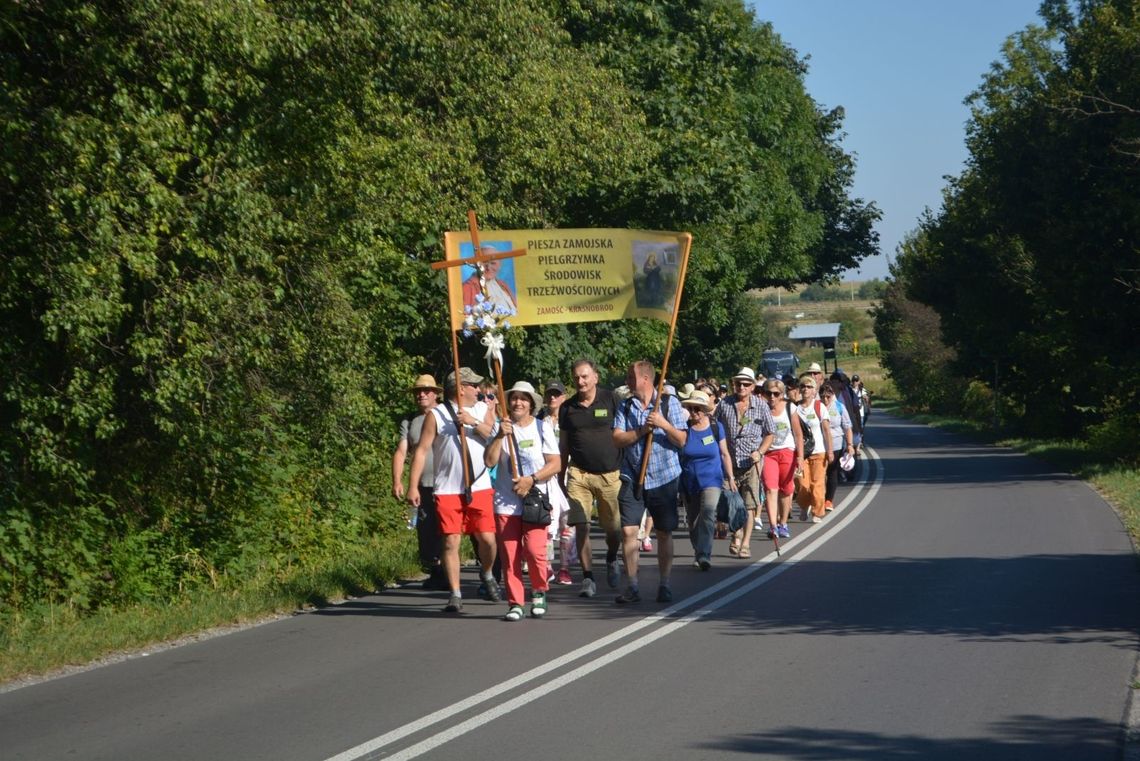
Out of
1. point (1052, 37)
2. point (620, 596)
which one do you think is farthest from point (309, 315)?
point (1052, 37)

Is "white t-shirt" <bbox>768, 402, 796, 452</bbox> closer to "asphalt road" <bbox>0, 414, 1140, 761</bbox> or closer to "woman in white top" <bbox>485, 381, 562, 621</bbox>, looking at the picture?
"asphalt road" <bbox>0, 414, 1140, 761</bbox>

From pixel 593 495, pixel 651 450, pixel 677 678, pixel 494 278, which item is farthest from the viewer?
pixel 494 278

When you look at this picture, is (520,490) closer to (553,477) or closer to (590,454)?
(590,454)

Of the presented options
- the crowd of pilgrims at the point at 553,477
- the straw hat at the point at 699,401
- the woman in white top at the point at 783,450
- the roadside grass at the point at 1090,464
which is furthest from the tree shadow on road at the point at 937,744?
the woman in white top at the point at 783,450

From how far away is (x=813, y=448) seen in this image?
19.3 metres

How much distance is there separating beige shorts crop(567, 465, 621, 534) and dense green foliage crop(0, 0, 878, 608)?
2.60 m

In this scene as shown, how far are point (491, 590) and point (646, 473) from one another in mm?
1654

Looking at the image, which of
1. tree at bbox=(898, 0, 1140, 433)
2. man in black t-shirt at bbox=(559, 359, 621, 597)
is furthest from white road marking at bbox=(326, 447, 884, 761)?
tree at bbox=(898, 0, 1140, 433)

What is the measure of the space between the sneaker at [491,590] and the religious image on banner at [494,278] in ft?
7.45

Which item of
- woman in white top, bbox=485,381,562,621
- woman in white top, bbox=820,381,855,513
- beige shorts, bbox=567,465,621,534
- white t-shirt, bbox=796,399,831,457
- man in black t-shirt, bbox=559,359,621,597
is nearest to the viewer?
woman in white top, bbox=485,381,562,621

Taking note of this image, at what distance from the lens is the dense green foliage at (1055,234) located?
27.3 meters

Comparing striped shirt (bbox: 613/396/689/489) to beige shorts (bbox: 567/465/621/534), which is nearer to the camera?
striped shirt (bbox: 613/396/689/489)

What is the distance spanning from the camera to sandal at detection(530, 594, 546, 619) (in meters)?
11.5

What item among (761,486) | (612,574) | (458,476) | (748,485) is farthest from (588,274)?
(761,486)
